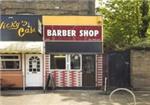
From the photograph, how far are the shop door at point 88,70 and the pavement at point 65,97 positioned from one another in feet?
5.10

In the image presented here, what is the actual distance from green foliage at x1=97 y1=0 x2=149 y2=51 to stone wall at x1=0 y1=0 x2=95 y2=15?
1.71 m

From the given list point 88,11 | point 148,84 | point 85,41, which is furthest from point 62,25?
point 88,11

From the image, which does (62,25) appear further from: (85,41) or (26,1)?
(26,1)

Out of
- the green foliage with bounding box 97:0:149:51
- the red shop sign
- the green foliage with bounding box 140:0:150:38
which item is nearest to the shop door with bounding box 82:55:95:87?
the red shop sign

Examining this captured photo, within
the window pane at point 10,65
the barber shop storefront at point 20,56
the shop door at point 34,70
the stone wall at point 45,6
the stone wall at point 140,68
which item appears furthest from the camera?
the stone wall at point 45,6

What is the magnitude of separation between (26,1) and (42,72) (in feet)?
38.8

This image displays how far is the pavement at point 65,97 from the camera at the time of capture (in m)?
21.8

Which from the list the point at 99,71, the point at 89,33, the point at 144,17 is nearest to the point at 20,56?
the point at 89,33

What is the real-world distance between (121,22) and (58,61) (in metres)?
9.24

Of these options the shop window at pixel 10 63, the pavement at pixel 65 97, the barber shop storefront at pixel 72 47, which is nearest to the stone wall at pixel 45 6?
the barber shop storefront at pixel 72 47

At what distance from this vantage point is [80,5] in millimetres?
38094

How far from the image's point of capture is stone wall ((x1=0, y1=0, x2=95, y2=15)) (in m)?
38.1

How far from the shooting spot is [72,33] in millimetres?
28453

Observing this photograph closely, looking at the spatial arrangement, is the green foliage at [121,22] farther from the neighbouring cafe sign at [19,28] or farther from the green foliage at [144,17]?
the neighbouring cafe sign at [19,28]
